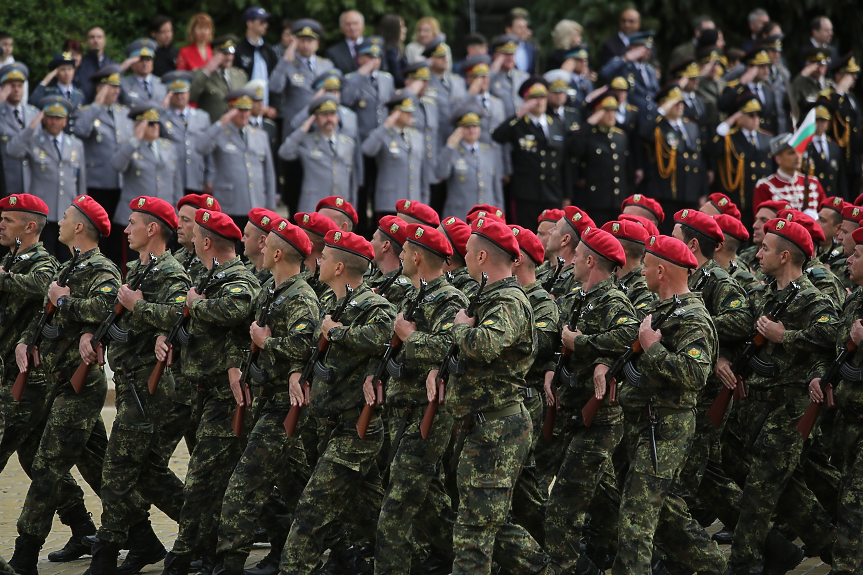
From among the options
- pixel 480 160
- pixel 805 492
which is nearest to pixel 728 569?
pixel 805 492

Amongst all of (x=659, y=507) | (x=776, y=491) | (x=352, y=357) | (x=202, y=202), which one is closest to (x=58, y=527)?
(x=202, y=202)

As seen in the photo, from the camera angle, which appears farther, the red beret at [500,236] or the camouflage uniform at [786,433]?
the camouflage uniform at [786,433]

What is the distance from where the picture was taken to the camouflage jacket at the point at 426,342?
6.88m

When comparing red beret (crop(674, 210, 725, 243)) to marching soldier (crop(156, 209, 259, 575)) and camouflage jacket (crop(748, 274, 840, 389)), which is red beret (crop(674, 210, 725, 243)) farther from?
marching soldier (crop(156, 209, 259, 575))

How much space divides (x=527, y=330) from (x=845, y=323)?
2.06m

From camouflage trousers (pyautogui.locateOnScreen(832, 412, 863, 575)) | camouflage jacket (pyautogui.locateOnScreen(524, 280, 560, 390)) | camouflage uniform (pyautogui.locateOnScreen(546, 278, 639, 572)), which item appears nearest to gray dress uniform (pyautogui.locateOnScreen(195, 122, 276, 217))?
camouflage jacket (pyautogui.locateOnScreen(524, 280, 560, 390))

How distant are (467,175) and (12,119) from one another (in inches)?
193

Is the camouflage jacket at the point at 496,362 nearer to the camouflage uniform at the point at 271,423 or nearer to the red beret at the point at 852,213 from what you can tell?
the camouflage uniform at the point at 271,423

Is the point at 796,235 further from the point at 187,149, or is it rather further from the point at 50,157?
the point at 50,157

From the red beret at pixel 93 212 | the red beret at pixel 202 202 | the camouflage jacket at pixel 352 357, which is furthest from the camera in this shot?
the red beret at pixel 202 202

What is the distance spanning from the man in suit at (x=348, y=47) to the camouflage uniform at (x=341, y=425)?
8827 millimetres

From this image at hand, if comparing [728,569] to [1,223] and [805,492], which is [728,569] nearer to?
[805,492]

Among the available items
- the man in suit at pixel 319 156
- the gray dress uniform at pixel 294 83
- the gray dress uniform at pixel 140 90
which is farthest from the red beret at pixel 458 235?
the gray dress uniform at pixel 294 83

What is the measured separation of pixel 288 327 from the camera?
298 inches
